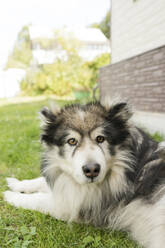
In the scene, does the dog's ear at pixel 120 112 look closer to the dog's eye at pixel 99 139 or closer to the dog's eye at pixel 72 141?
the dog's eye at pixel 99 139

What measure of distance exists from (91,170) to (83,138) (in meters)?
0.37

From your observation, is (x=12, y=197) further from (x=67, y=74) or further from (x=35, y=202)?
(x=67, y=74)

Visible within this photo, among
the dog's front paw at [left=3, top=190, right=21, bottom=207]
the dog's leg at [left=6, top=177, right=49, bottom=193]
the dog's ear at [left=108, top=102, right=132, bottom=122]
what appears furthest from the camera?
the dog's leg at [left=6, top=177, right=49, bottom=193]

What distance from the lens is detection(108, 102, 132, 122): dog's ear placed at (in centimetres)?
245

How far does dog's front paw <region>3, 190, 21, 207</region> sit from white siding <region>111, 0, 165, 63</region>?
5440 millimetres

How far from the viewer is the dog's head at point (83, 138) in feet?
7.00

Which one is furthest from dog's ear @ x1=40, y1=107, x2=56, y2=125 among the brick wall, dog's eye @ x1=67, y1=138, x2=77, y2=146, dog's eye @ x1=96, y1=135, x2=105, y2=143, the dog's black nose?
the brick wall

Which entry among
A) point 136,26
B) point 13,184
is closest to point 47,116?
point 13,184

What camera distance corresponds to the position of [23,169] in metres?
4.04

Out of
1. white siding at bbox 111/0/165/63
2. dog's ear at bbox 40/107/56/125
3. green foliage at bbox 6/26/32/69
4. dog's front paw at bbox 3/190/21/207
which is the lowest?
dog's front paw at bbox 3/190/21/207

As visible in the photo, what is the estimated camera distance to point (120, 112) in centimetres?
247

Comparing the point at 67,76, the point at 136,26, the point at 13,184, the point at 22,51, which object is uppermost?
the point at 22,51

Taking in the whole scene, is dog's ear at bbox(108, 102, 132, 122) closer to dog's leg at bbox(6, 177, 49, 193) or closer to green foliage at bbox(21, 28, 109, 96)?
dog's leg at bbox(6, 177, 49, 193)

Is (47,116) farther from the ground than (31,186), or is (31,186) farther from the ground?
(47,116)
